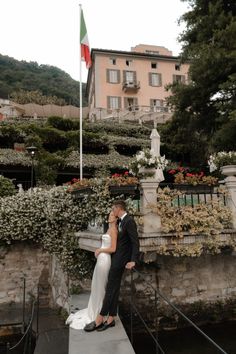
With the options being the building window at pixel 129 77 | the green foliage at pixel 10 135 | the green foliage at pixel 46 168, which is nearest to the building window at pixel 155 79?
the building window at pixel 129 77

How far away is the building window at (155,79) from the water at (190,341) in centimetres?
3718

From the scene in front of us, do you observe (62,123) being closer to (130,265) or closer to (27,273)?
(27,273)

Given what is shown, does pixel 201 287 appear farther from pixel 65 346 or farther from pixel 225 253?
pixel 65 346

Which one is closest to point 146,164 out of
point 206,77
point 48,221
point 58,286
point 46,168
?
point 48,221

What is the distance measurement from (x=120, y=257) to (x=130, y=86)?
37436 mm

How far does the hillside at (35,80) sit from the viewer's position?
54281 millimetres

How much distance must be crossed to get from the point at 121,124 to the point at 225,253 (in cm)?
2336

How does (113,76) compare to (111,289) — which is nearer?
(111,289)

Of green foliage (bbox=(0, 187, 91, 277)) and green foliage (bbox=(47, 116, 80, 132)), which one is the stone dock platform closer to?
green foliage (bbox=(0, 187, 91, 277))

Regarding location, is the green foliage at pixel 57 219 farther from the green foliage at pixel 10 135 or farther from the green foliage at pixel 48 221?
the green foliage at pixel 10 135

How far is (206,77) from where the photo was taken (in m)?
14.2

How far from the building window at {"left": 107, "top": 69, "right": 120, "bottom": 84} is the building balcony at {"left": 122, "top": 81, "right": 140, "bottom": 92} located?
1.09 metres

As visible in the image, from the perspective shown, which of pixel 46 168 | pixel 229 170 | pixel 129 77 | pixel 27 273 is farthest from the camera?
pixel 129 77

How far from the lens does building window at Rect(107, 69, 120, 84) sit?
39.4 metres
